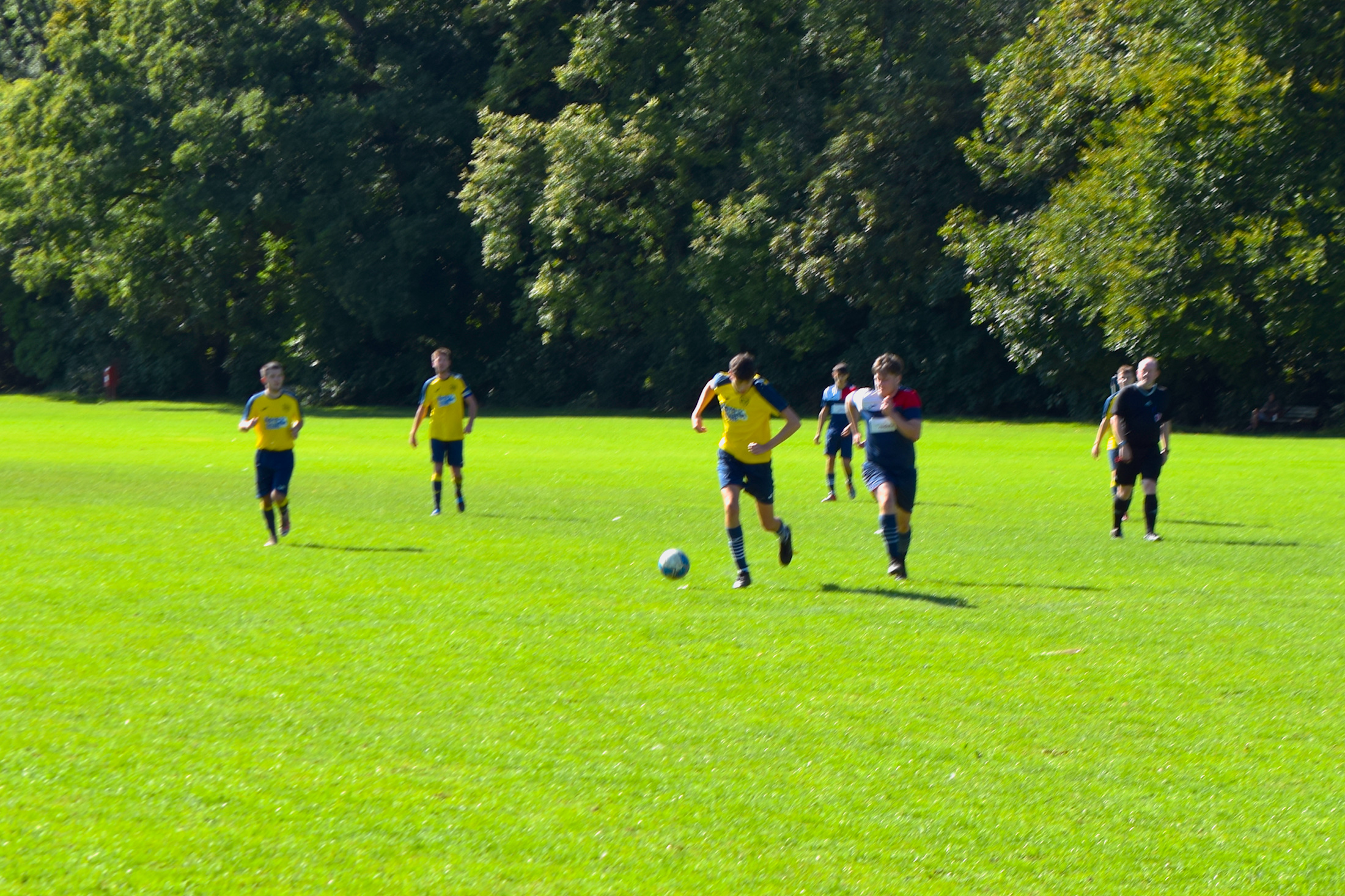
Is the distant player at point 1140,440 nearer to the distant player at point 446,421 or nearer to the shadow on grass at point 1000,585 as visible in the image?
the shadow on grass at point 1000,585

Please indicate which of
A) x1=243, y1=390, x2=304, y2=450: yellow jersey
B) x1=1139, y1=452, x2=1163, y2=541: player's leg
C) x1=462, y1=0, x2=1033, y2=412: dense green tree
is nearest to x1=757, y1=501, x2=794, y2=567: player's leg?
x1=1139, y1=452, x2=1163, y2=541: player's leg

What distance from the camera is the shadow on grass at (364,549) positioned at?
44.2ft

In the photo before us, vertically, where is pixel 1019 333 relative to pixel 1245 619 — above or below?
above

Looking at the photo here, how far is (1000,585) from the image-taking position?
37.4ft

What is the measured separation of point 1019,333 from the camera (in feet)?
120

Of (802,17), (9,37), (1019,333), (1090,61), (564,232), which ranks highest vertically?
(9,37)

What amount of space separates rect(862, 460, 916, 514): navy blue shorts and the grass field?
2.34 ft

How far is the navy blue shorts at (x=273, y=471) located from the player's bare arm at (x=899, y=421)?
6.34 m

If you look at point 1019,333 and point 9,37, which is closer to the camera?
point 1019,333

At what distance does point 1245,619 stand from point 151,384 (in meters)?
53.2

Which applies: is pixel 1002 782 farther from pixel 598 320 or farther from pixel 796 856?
pixel 598 320

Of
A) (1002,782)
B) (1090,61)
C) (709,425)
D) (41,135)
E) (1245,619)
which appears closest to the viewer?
(1002,782)

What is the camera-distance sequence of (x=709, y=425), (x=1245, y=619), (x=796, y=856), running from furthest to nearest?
(x=709, y=425) < (x=1245, y=619) < (x=796, y=856)

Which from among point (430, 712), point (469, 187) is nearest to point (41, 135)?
point (469, 187)
